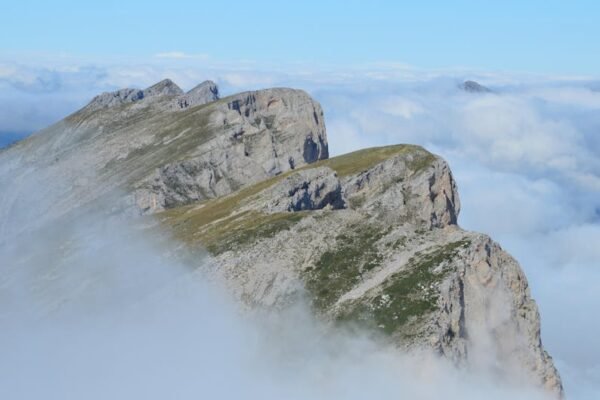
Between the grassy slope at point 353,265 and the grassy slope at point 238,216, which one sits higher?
the grassy slope at point 353,265

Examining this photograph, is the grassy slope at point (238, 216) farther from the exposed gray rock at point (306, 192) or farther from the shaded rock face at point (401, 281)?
the exposed gray rock at point (306, 192)

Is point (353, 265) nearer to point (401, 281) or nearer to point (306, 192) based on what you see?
point (401, 281)

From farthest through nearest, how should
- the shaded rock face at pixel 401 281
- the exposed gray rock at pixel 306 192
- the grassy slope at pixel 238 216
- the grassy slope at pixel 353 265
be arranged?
the exposed gray rock at pixel 306 192 < the grassy slope at pixel 238 216 < the grassy slope at pixel 353 265 < the shaded rock face at pixel 401 281

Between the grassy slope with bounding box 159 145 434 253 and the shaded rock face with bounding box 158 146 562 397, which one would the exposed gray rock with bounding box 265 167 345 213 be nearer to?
the shaded rock face with bounding box 158 146 562 397

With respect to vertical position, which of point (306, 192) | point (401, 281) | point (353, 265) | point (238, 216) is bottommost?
point (238, 216)

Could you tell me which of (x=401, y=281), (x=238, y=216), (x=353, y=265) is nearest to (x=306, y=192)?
(x=238, y=216)

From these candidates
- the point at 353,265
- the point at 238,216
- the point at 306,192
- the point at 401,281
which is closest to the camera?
the point at 401,281

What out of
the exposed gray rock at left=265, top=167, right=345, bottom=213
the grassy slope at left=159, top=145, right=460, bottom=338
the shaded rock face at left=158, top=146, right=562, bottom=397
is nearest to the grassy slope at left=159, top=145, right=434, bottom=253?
the grassy slope at left=159, top=145, right=460, bottom=338

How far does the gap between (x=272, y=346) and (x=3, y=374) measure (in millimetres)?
34491

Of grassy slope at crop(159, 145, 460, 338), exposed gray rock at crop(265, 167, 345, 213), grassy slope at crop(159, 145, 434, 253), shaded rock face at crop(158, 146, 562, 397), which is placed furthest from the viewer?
exposed gray rock at crop(265, 167, 345, 213)

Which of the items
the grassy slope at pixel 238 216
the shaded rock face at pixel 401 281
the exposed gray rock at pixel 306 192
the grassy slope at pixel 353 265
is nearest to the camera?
the shaded rock face at pixel 401 281

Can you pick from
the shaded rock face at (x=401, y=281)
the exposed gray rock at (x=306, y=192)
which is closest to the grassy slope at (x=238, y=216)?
the shaded rock face at (x=401, y=281)

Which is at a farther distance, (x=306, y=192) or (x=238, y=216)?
(x=306, y=192)

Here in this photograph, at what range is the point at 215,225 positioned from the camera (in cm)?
13588
